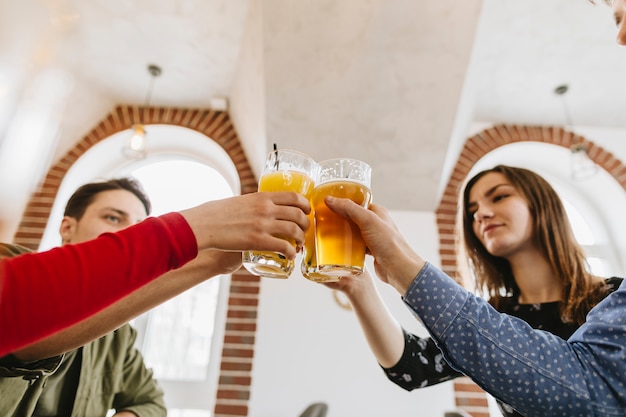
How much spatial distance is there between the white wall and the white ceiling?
1.01m

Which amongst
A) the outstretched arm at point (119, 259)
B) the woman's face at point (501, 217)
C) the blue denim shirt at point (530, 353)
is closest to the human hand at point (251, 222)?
the outstretched arm at point (119, 259)

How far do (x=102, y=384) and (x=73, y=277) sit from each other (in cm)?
116

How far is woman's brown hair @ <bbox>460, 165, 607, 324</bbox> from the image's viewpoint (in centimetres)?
117

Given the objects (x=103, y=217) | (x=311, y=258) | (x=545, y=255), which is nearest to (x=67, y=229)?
(x=103, y=217)

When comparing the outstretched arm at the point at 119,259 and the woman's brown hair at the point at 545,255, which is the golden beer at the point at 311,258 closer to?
the outstretched arm at the point at 119,259

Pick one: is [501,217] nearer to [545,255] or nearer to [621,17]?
[545,255]

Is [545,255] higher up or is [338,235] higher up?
[545,255]

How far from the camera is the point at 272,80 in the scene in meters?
2.62

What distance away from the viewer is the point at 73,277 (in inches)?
19.6

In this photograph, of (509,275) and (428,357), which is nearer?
(428,357)

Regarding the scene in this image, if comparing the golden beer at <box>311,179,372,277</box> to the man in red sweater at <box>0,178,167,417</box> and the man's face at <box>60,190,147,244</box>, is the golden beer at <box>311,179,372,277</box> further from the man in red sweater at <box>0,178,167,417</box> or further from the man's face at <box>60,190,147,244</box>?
the man's face at <box>60,190,147,244</box>

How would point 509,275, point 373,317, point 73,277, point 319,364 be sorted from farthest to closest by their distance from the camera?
point 319,364 → point 509,275 → point 373,317 → point 73,277

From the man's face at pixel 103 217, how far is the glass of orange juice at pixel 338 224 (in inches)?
45.4

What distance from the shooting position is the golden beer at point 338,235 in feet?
2.74
